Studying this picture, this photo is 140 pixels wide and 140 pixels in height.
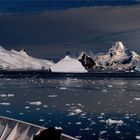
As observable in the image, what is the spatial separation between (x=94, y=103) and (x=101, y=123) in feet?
51.3

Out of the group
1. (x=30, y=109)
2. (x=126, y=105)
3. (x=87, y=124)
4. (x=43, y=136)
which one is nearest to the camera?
(x=43, y=136)

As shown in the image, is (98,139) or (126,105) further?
(126,105)

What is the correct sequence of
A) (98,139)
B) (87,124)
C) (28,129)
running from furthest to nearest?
(87,124), (98,139), (28,129)

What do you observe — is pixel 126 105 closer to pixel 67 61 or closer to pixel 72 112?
pixel 72 112

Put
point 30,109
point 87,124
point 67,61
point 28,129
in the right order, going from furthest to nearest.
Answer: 1. point 67,61
2. point 30,109
3. point 87,124
4. point 28,129

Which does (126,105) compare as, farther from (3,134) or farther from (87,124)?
(3,134)

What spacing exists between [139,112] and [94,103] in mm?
9599

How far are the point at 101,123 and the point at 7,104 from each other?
1706 centimetres

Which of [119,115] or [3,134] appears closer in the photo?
[3,134]

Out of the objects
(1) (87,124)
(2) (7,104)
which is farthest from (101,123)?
(2) (7,104)

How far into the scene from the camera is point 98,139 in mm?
29375

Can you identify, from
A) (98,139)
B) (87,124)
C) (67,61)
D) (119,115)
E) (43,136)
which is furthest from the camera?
(67,61)

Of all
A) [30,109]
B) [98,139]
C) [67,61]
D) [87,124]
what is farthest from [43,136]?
[67,61]

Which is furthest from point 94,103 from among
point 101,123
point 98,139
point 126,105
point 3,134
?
point 3,134
